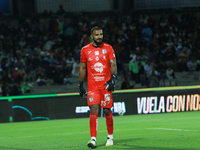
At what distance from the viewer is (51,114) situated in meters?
18.4

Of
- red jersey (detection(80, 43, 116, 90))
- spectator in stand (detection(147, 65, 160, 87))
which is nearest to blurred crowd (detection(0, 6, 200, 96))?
spectator in stand (detection(147, 65, 160, 87))

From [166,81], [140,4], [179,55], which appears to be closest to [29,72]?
[166,81]

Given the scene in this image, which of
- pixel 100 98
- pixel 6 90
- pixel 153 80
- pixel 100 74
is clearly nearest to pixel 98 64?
pixel 100 74

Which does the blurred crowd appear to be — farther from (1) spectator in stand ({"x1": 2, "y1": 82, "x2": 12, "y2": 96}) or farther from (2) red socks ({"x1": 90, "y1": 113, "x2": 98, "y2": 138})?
(2) red socks ({"x1": 90, "y1": 113, "x2": 98, "y2": 138})

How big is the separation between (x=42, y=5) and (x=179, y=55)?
1133 centimetres

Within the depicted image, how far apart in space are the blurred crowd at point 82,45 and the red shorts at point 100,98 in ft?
43.7

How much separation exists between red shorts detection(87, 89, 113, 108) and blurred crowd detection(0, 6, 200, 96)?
43.7ft

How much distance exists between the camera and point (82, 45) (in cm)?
2494

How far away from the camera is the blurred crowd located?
21766 mm

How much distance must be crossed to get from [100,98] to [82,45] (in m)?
17.3

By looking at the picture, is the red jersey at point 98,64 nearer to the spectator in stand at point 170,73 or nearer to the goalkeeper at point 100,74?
the goalkeeper at point 100,74

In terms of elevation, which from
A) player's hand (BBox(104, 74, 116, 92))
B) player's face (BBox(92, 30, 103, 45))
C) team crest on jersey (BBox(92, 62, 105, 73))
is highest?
player's face (BBox(92, 30, 103, 45))

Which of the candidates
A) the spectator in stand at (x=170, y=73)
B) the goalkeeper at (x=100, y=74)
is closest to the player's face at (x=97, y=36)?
the goalkeeper at (x=100, y=74)

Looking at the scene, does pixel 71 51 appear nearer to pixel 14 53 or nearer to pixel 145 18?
pixel 14 53
